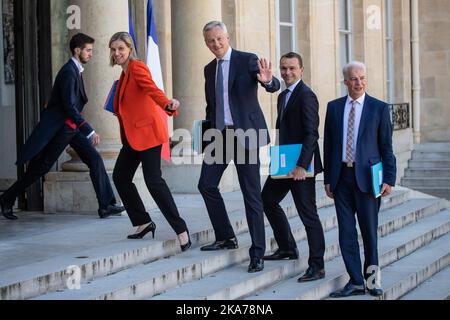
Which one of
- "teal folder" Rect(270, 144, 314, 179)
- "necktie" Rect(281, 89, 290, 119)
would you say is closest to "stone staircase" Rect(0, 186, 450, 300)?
"teal folder" Rect(270, 144, 314, 179)

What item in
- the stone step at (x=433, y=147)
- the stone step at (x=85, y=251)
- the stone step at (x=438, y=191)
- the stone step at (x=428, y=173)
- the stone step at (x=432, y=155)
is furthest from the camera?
the stone step at (x=433, y=147)

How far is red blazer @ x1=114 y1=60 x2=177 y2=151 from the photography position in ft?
25.4

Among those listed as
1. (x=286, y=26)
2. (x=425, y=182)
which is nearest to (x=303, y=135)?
(x=286, y=26)

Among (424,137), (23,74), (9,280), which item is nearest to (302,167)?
(9,280)

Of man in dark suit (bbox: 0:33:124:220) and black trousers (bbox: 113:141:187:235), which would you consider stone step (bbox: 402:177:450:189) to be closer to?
man in dark suit (bbox: 0:33:124:220)

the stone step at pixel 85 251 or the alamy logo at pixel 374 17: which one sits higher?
the alamy logo at pixel 374 17

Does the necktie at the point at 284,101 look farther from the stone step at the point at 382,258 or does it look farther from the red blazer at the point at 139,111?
the stone step at the point at 382,258

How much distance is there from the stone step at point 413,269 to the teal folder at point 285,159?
1017 mm

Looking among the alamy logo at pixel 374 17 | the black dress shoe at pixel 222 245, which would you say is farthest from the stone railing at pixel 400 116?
the black dress shoe at pixel 222 245

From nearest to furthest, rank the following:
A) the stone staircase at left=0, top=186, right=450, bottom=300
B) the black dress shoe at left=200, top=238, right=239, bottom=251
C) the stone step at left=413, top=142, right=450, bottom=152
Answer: the stone staircase at left=0, top=186, right=450, bottom=300 → the black dress shoe at left=200, top=238, right=239, bottom=251 → the stone step at left=413, top=142, right=450, bottom=152

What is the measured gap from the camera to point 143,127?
774 cm

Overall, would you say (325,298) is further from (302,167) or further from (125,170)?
(125,170)

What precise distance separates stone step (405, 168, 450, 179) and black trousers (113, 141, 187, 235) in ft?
38.0

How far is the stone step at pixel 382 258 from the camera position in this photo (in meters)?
7.11
